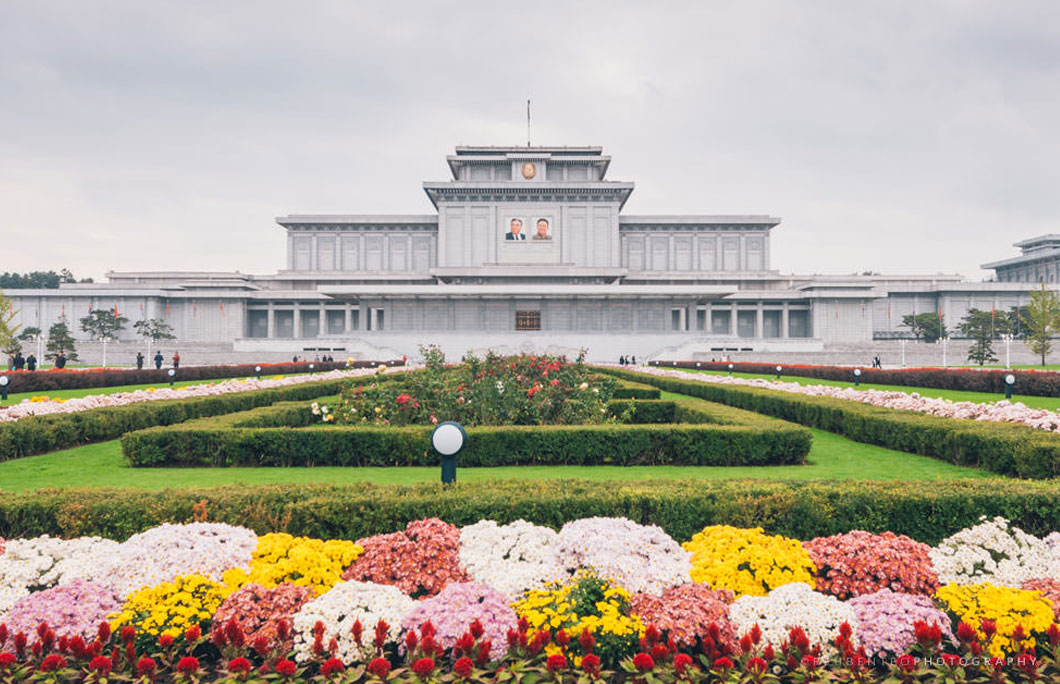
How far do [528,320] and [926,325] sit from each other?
37.1 meters

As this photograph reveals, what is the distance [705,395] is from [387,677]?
14.4 metres

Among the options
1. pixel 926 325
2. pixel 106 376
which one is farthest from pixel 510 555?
pixel 926 325

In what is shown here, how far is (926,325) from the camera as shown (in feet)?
185

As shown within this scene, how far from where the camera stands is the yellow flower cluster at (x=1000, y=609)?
9.81 feet

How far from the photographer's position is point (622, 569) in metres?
3.52

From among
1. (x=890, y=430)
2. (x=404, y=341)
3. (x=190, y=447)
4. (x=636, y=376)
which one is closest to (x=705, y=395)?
(x=636, y=376)

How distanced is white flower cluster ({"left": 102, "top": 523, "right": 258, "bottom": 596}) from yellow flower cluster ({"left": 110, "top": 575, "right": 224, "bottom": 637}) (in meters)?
0.15

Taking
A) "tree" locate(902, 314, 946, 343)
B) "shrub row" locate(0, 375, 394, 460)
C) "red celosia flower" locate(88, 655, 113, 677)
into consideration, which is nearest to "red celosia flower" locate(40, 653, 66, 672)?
"red celosia flower" locate(88, 655, 113, 677)

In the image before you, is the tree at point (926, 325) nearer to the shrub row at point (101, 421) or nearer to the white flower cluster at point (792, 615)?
the shrub row at point (101, 421)

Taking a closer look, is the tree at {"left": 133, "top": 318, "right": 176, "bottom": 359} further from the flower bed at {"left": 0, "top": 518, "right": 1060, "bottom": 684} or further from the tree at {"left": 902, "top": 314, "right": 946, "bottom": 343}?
the tree at {"left": 902, "top": 314, "right": 946, "bottom": 343}

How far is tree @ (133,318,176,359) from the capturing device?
163ft

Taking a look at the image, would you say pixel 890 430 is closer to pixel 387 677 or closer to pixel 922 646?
pixel 922 646

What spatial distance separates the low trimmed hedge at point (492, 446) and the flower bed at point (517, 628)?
4701mm

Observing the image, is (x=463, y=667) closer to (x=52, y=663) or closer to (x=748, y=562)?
(x=52, y=663)
